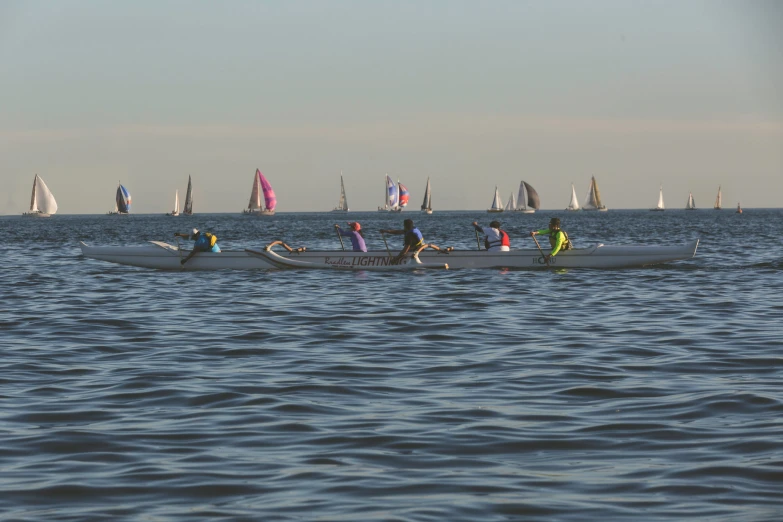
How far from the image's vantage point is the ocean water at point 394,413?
6.24 metres

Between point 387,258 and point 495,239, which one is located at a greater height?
point 495,239

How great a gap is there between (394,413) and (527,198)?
159666 millimetres

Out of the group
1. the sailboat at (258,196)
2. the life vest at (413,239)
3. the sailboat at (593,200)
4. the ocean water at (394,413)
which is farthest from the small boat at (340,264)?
the sailboat at (593,200)

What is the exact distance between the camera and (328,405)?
30.2ft

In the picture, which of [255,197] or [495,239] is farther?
[255,197]

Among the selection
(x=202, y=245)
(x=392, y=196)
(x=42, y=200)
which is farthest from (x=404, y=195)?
(x=202, y=245)

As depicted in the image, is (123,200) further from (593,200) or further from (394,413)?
(394,413)

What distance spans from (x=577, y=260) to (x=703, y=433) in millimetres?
21368

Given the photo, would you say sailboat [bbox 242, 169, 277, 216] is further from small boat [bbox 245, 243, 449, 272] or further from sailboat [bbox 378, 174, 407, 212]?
small boat [bbox 245, 243, 449, 272]

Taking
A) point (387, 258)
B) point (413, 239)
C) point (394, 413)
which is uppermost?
point (413, 239)

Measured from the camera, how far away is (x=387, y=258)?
1107 inches

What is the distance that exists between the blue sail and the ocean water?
14868cm

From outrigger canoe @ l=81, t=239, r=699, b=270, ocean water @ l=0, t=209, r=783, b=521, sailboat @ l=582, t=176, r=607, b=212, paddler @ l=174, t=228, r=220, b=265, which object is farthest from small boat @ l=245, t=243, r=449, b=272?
sailboat @ l=582, t=176, r=607, b=212

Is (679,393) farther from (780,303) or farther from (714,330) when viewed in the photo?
(780,303)
